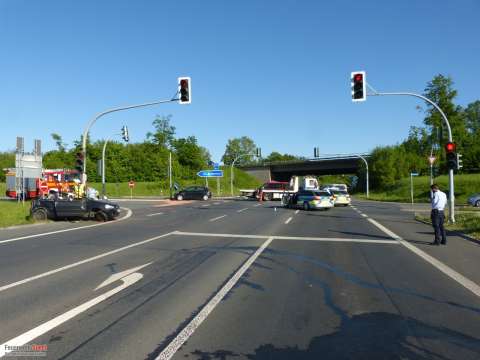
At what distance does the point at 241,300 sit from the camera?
252 inches

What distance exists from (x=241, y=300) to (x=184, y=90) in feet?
52.2

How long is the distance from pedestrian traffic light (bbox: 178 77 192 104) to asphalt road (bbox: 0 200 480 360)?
10.2 m

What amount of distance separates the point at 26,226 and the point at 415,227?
1583 centimetres

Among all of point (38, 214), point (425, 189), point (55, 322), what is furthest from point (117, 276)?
point (425, 189)

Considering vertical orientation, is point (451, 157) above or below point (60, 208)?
above

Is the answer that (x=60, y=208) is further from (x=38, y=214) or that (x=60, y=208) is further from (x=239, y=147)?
(x=239, y=147)

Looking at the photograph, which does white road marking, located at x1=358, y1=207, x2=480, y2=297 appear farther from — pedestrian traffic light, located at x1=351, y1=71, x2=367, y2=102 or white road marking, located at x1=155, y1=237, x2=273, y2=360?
pedestrian traffic light, located at x1=351, y1=71, x2=367, y2=102

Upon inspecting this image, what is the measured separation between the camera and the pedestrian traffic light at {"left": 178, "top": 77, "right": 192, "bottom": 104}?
68.5ft

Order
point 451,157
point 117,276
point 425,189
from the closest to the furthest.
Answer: point 117,276 → point 451,157 → point 425,189

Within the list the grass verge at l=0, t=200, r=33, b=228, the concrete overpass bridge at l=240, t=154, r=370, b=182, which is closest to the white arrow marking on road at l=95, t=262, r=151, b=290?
the grass verge at l=0, t=200, r=33, b=228

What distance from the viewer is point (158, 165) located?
79.8 meters

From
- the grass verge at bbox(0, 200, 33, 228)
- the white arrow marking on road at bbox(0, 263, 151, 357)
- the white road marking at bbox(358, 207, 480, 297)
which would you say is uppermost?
the grass verge at bbox(0, 200, 33, 228)

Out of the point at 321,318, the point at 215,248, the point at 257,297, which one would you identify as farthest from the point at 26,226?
the point at 321,318

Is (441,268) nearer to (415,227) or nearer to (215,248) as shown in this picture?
(215,248)
